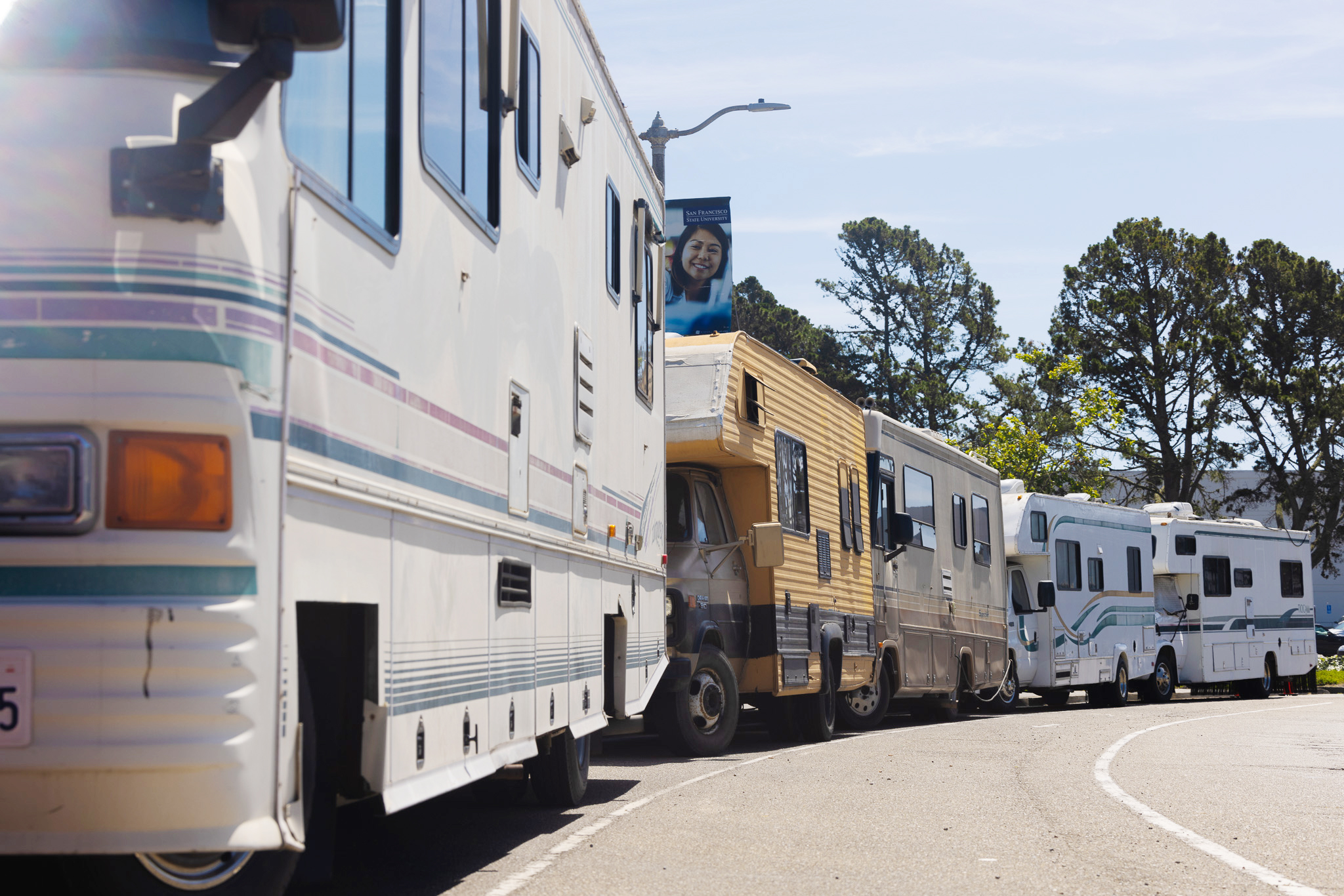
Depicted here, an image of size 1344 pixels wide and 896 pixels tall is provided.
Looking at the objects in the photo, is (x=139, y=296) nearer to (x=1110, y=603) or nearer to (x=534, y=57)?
(x=534, y=57)

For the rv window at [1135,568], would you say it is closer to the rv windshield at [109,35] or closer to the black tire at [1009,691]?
the black tire at [1009,691]

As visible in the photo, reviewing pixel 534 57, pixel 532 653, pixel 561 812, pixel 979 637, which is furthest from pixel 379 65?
pixel 979 637

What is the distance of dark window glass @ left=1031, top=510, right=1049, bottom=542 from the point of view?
25.1 m

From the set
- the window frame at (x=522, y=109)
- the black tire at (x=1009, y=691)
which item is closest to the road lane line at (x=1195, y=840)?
the window frame at (x=522, y=109)

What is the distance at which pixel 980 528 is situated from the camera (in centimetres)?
2255

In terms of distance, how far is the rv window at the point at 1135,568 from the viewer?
27391 mm

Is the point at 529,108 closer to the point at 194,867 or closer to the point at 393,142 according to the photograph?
the point at 393,142

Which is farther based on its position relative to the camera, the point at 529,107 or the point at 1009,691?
the point at 1009,691

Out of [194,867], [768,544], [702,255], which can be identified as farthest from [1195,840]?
[702,255]

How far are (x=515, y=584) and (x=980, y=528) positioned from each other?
53.6 ft

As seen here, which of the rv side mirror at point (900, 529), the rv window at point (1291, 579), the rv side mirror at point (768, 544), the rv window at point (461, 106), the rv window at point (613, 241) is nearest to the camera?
the rv window at point (461, 106)

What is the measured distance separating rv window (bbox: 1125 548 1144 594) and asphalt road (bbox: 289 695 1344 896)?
1267 centimetres

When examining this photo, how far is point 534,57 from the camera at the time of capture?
25.6ft

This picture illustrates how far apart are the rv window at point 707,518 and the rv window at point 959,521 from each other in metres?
7.54
